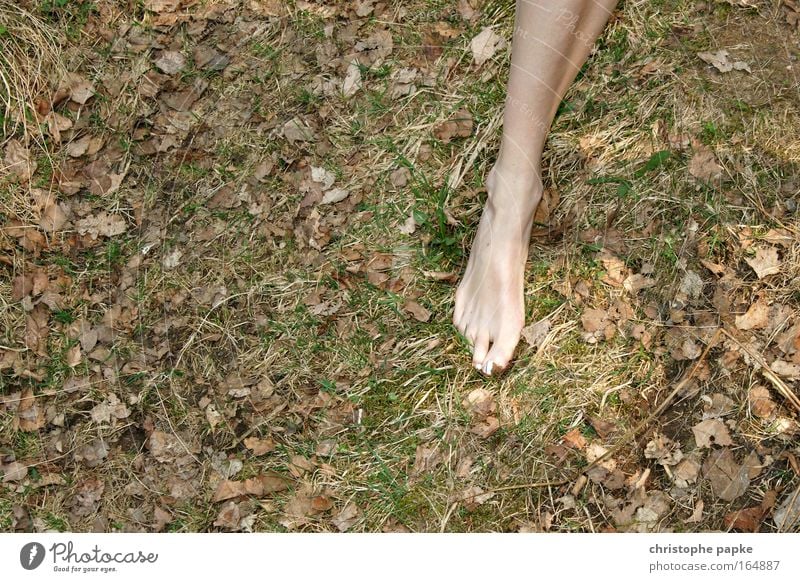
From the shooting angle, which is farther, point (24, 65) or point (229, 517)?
point (24, 65)

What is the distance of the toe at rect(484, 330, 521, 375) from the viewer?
8.57ft

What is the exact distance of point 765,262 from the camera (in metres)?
2.62

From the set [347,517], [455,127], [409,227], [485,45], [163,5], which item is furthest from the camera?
[163,5]

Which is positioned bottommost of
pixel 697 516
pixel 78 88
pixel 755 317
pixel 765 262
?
pixel 697 516

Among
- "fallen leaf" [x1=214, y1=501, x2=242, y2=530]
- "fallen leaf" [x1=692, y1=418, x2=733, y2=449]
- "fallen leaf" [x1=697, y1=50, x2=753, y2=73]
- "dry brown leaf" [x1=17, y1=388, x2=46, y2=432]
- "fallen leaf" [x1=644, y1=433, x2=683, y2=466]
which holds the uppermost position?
"fallen leaf" [x1=697, y1=50, x2=753, y2=73]

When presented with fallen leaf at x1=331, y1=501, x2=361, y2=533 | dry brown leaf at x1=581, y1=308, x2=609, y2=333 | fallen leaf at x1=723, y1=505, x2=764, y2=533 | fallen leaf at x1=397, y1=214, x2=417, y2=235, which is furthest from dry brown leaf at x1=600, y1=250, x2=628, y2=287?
fallen leaf at x1=331, y1=501, x2=361, y2=533

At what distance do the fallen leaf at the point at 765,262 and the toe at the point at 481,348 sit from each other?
99 centimetres

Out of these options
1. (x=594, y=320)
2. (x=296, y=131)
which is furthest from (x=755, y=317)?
(x=296, y=131)

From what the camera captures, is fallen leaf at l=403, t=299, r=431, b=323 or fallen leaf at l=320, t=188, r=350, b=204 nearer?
fallen leaf at l=403, t=299, r=431, b=323

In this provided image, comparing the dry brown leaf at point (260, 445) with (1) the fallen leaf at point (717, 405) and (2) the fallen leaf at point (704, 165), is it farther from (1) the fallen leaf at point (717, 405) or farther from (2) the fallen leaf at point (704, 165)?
(2) the fallen leaf at point (704, 165)

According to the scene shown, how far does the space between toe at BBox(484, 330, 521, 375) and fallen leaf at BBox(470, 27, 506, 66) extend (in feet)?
4.05

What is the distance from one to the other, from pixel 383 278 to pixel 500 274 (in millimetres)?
477

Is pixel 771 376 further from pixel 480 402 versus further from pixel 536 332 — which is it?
pixel 480 402

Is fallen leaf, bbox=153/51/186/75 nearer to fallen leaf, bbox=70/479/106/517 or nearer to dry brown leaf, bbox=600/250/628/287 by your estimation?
fallen leaf, bbox=70/479/106/517
